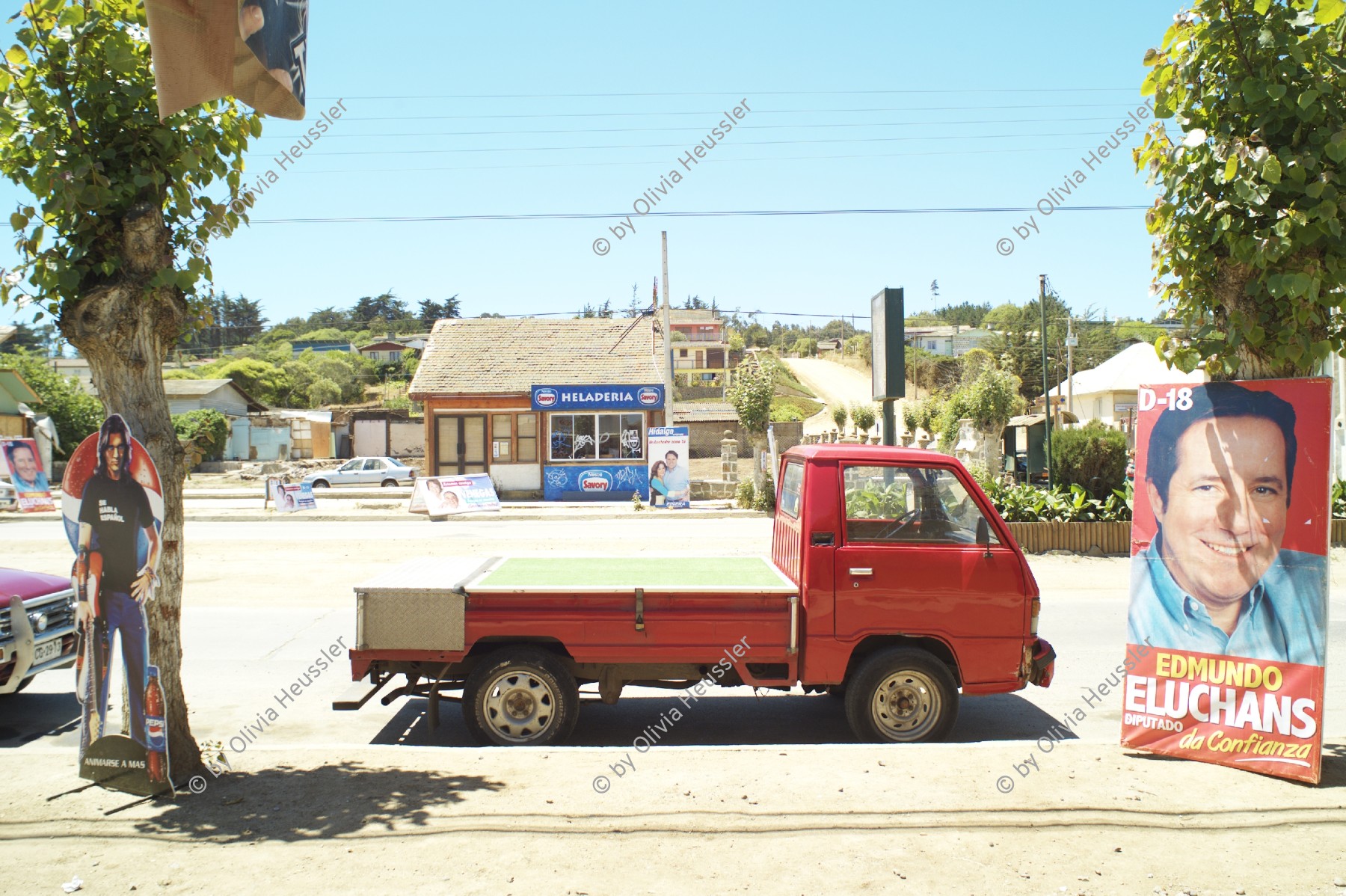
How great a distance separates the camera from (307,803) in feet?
16.3

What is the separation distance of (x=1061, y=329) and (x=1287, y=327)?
75.2m

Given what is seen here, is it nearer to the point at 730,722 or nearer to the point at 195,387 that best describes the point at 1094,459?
the point at 730,722

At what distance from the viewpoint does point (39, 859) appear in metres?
4.27

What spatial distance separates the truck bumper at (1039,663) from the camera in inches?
252

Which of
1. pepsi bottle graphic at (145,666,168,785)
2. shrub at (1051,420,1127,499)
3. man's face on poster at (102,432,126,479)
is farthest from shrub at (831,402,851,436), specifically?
man's face on poster at (102,432,126,479)

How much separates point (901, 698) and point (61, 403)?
4471 centimetres

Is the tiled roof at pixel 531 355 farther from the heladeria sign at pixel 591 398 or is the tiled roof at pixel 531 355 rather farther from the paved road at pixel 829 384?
the paved road at pixel 829 384

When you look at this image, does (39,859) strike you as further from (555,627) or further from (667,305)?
(667,305)

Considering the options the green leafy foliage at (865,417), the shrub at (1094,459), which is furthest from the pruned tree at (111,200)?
the green leafy foliage at (865,417)

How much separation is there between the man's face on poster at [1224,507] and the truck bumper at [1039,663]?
3.39ft

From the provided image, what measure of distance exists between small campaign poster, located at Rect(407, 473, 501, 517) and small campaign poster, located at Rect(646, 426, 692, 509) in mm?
4569

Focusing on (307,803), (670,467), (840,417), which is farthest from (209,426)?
(307,803)

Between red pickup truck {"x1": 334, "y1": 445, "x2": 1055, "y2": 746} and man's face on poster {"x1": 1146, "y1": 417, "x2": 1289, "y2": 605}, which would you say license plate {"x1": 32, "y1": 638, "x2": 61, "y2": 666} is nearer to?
red pickup truck {"x1": 334, "y1": 445, "x2": 1055, "y2": 746}

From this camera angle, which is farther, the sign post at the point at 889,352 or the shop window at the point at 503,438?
the shop window at the point at 503,438
